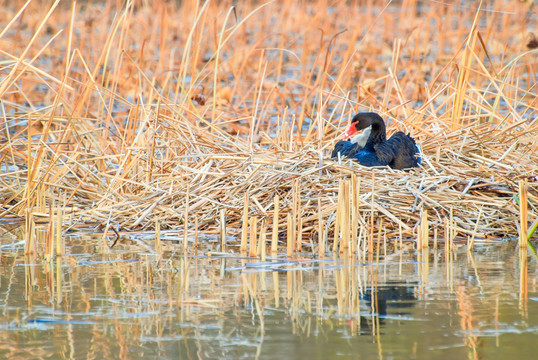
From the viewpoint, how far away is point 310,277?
4.03m

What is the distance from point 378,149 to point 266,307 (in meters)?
2.93

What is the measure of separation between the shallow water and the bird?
1.52 meters

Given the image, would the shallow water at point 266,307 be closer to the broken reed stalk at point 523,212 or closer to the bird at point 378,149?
the broken reed stalk at point 523,212

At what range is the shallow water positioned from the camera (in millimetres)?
2934

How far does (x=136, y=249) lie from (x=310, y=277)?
1318 mm

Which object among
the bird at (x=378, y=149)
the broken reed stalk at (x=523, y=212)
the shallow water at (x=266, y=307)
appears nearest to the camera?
the shallow water at (x=266, y=307)

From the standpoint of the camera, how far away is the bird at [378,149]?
6.09 m

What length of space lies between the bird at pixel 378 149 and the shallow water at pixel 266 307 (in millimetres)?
1520

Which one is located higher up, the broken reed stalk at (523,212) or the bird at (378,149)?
the bird at (378,149)

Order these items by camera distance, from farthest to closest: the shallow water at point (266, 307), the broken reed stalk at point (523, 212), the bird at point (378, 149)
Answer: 1. the bird at point (378, 149)
2. the broken reed stalk at point (523, 212)
3. the shallow water at point (266, 307)

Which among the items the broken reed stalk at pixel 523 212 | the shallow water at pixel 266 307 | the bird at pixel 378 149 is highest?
the bird at pixel 378 149

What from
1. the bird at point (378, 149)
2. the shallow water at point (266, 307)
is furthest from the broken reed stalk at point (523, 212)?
the bird at point (378, 149)

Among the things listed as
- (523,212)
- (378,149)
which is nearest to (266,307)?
(523,212)

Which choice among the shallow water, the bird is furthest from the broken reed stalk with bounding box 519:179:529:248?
the bird
